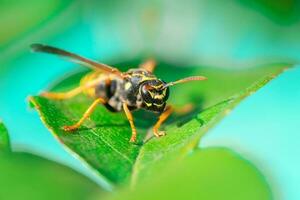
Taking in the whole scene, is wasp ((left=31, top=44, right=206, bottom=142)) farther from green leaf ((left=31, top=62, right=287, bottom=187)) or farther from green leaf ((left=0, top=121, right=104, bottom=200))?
green leaf ((left=0, top=121, right=104, bottom=200))

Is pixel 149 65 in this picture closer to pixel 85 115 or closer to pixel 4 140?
pixel 85 115

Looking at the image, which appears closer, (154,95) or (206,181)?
(206,181)

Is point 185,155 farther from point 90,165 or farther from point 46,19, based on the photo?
point 46,19

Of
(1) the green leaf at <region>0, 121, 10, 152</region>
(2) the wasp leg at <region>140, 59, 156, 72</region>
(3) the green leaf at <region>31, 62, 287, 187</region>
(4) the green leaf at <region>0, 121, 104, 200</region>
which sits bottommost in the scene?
(4) the green leaf at <region>0, 121, 104, 200</region>

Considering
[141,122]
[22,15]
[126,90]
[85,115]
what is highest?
[22,15]

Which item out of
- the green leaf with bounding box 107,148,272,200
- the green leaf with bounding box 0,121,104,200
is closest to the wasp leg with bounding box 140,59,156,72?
the green leaf with bounding box 0,121,104,200

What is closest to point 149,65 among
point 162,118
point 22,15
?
point 162,118

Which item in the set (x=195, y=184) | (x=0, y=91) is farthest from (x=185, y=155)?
(x=0, y=91)

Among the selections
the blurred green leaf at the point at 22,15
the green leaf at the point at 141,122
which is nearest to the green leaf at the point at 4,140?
the green leaf at the point at 141,122
